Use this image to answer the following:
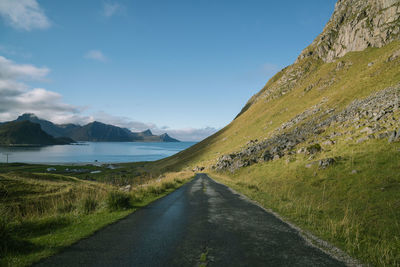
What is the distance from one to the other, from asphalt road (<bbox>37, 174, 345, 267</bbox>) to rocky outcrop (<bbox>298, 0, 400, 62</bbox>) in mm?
79454

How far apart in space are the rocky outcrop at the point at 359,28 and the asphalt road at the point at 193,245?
261ft

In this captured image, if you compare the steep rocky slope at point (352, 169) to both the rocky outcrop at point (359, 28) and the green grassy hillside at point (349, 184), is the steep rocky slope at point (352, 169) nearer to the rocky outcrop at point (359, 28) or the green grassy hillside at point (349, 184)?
the green grassy hillside at point (349, 184)

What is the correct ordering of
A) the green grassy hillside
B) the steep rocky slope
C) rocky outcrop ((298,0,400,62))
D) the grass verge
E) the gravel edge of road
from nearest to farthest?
the gravel edge of road → the grass verge → the green grassy hillside → the steep rocky slope → rocky outcrop ((298,0,400,62))

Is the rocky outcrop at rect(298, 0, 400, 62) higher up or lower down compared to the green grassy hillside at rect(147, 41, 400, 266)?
higher up

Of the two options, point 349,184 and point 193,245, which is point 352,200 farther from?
point 193,245

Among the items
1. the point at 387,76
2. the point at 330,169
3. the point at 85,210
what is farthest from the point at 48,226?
the point at 387,76

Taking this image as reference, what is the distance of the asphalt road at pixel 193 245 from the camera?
570 centimetres

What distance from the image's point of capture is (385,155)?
1698 centimetres

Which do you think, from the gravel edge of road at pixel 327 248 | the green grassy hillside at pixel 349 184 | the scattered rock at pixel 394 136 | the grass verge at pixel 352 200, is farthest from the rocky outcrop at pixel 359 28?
the gravel edge of road at pixel 327 248

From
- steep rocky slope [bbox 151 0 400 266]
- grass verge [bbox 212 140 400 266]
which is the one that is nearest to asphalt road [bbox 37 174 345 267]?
grass verge [bbox 212 140 400 266]

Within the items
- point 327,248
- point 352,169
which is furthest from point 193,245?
point 352,169

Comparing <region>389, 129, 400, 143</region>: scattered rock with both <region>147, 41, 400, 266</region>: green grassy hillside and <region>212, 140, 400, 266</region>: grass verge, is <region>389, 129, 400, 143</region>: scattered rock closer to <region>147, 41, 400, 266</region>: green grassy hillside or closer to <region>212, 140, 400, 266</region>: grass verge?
<region>147, 41, 400, 266</region>: green grassy hillside

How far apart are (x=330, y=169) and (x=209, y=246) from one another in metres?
18.1

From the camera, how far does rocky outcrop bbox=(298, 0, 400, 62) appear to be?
208ft
